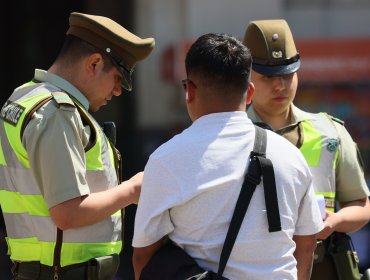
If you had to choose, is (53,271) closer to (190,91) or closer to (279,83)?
(190,91)

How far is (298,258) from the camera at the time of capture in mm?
2570

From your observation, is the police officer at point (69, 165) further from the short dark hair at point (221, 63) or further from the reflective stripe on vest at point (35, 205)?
the short dark hair at point (221, 63)

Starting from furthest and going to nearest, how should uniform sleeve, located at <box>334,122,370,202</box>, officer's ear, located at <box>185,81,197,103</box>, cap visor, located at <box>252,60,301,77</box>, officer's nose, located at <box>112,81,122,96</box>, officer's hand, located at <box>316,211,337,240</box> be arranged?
uniform sleeve, located at <box>334,122,370,202</box>, cap visor, located at <box>252,60,301,77</box>, officer's hand, located at <box>316,211,337,240</box>, officer's nose, located at <box>112,81,122,96</box>, officer's ear, located at <box>185,81,197,103</box>

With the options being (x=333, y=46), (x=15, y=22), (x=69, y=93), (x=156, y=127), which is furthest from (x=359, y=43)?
(x=69, y=93)

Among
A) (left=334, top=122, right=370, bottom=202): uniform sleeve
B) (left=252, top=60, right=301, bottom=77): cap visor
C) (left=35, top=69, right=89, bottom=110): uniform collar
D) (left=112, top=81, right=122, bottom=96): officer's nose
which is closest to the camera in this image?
(left=35, top=69, right=89, bottom=110): uniform collar

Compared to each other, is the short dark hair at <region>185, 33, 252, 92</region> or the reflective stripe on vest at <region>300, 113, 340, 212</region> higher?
the short dark hair at <region>185, 33, 252, 92</region>

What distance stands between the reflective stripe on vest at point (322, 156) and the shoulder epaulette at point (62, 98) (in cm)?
104

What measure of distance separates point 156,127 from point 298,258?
20.5 feet

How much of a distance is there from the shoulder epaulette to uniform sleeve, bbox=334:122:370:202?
1210 millimetres

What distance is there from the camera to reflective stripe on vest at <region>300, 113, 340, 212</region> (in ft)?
10.8

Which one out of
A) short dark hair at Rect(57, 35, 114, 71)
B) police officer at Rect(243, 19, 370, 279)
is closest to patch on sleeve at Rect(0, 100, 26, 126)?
short dark hair at Rect(57, 35, 114, 71)

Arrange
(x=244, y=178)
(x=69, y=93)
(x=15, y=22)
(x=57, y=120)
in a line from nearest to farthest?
(x=244, y=178), (x=57, y=120), (x=69, y=93), (x=15, y=22)

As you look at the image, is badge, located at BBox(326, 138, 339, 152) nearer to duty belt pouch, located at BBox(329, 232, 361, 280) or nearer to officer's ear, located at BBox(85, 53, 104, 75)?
duty belt pouch, located at BBox(329, 232, 361, 280)

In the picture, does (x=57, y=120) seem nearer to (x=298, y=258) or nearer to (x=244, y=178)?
(x=244, y=178)
